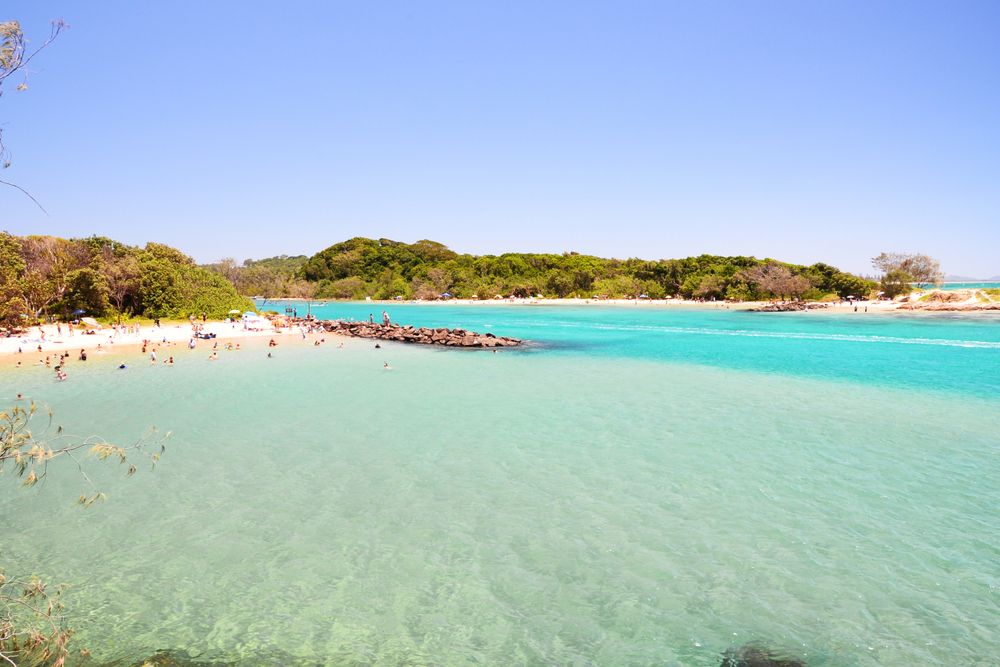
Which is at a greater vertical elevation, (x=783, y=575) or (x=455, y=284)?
(x=455, y=284)

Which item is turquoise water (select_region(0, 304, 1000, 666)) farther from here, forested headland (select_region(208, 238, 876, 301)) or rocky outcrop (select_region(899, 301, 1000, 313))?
forested headland (select_region(208, 238, 876, 301))

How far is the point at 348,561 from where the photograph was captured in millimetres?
9430

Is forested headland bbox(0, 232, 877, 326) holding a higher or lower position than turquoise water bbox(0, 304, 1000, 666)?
higher

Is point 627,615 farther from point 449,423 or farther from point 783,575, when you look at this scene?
point 449,423

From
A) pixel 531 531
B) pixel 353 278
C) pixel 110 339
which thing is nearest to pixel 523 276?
pixel 353 278

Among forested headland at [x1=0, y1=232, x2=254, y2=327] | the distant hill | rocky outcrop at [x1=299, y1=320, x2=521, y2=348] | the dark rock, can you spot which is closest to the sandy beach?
forested headland at [x1=0, y1=232, x2=254, y2=327]

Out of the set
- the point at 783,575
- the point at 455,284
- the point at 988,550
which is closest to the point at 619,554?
the point at 783,575

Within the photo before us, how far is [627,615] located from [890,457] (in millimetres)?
11308

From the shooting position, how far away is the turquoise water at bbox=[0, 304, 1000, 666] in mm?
7508

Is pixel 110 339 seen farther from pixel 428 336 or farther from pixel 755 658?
pixel 755 658

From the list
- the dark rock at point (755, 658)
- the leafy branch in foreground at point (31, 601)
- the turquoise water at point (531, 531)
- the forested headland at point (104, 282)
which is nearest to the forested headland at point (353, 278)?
the forested headland at point (104, 282)

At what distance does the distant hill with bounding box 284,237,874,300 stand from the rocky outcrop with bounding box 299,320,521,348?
242 ft

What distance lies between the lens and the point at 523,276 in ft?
507

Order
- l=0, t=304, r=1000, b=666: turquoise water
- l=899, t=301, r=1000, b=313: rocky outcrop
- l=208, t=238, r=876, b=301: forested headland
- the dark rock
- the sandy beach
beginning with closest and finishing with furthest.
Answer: the dark rock, l=0, t=304, r=1000, b=666: turquoise water, the sandy beach, l=899, t=301, r=1000, b=313: rocky outcrop, l=208, t=238, r=876, b=301: forested headland
